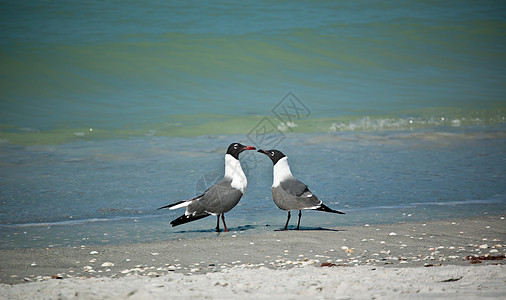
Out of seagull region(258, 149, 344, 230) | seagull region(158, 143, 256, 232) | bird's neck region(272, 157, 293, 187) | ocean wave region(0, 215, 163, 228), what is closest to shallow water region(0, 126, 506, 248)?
ocean wave region(0, 215, 163, 228)

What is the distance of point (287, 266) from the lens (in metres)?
4.31

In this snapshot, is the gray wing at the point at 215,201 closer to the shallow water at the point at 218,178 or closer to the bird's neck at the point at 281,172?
the shallow water at the point at 218,178

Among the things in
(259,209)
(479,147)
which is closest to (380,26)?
(479,147)

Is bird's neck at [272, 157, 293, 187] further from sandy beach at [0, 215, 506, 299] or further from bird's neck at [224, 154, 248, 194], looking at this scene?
sandy beach at [0, 215, 506, 299]

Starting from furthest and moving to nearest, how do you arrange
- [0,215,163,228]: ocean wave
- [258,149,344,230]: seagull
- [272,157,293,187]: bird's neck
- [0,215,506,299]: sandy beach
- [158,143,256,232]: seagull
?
1. [0,215,163,228]: ocean wave
2. [272,157,293,187]: bird's neck
3. [158,143,256,232]: seagull
4. [258,149,344,230]: seagull
5. [0,215,506,299]: sandy beach

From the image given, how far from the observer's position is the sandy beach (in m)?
3.39

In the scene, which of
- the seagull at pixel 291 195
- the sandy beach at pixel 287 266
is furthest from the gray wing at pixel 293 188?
the sandy beach at pixel 287 266

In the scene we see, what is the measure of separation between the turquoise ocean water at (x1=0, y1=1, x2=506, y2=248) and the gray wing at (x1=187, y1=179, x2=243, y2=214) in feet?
0.88

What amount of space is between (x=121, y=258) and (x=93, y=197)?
9.38 feet

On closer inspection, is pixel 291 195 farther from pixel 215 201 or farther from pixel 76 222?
pixel 76 222

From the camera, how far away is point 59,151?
10.9 metres

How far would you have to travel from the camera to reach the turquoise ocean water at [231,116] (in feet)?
22.3

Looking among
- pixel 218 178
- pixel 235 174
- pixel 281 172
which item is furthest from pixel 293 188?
pixel 218 178

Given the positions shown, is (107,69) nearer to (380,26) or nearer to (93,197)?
(380,26)
